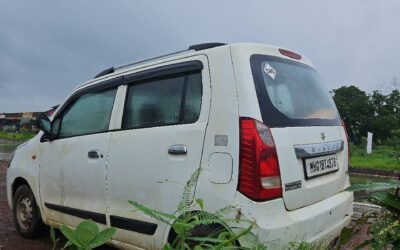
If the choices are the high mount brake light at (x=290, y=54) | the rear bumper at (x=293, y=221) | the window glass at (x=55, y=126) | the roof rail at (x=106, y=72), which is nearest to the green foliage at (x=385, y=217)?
the rear bumper at (x=293, y=221)

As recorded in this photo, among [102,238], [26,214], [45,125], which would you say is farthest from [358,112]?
[102,238]

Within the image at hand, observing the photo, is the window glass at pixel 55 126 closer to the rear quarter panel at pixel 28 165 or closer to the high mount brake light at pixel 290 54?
the rear quarter panel at pixel 28 165

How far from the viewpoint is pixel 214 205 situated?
2879 millimetres

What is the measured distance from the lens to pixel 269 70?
3273 mm

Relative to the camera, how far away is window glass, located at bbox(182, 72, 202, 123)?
10.6 ft

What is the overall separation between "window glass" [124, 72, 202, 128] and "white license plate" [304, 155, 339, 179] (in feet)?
3.05

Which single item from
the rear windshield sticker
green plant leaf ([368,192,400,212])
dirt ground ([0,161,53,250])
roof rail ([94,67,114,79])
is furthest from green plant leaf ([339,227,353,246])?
dirt ground ([0,161,53,250])

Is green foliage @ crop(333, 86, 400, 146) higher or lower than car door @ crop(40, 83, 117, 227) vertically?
higher

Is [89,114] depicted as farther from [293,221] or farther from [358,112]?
[358,112]

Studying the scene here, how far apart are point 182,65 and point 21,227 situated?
320 cm

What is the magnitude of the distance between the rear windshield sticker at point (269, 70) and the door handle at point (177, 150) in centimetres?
85

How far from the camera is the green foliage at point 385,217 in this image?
5.24 feet

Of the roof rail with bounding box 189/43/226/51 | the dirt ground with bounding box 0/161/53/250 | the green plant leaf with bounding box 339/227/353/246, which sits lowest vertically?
the dirt ground with bounding box 0/161/53/250

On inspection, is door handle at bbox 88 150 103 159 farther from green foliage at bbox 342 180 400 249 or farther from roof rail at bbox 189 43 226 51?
green foliage at bbox 342 180 400 249
